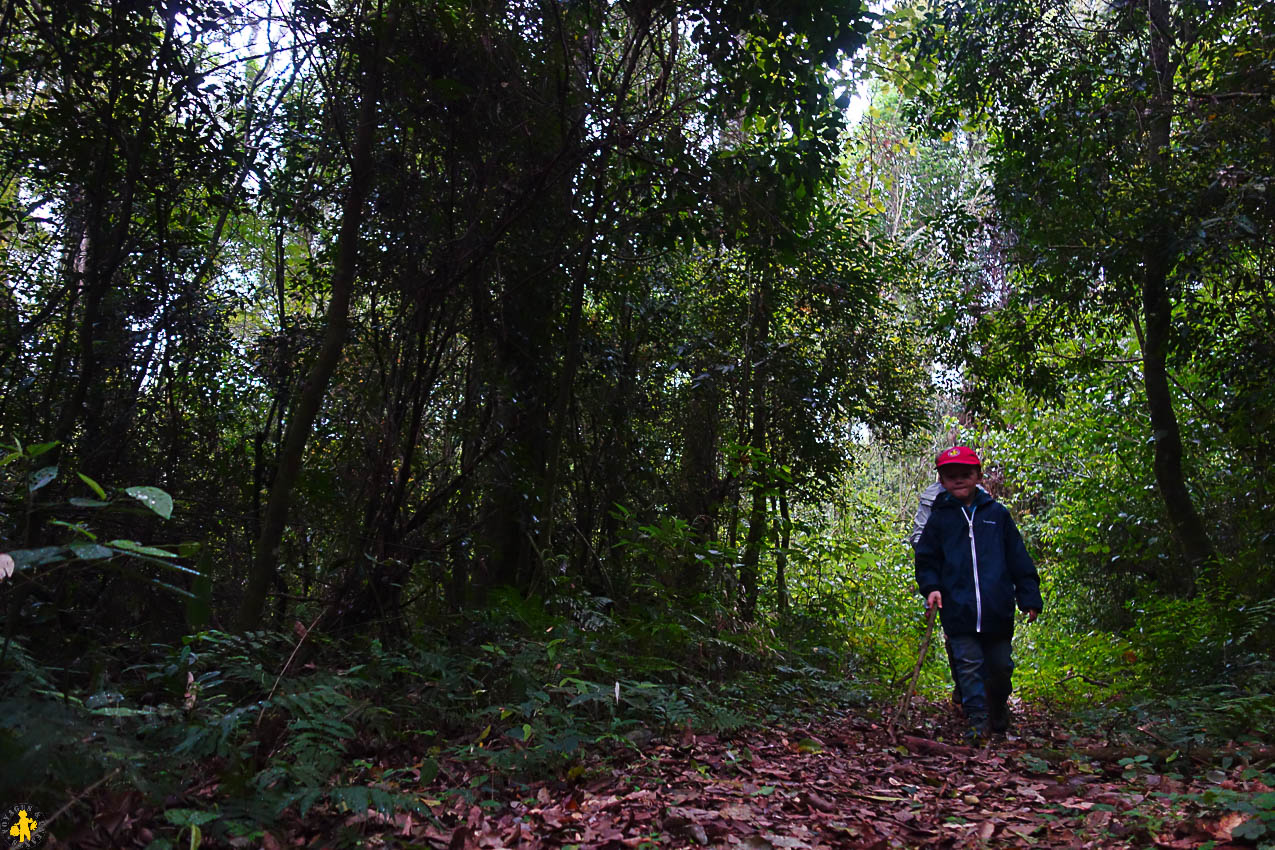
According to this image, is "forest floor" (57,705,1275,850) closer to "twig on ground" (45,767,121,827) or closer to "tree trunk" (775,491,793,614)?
"twig on ground" (45,767,121,827)

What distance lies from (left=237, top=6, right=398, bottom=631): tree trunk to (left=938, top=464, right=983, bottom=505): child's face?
390 centimetres

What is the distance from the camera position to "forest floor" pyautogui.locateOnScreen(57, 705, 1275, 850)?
2865 mm

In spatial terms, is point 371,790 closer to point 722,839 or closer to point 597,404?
point 722,839

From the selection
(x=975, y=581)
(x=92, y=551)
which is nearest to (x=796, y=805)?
(x=975, y=581)

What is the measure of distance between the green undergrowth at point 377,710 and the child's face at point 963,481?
182 cm

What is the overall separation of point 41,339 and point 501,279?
4204mm

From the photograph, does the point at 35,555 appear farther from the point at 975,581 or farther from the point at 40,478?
the point at 975,581

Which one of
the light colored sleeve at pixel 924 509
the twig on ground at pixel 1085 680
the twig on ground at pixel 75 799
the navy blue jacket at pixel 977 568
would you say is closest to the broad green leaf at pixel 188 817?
the twig on ground at pixel 75 799

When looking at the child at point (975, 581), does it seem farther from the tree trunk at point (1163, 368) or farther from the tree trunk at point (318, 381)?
the tree trunk at point (318, 381)

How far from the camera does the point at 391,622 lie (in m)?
5.35

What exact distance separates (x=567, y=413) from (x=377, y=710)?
12.9 feet

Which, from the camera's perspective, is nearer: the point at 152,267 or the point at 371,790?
the point at 371,790

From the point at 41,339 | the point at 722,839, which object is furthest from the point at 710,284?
the point at 722,839

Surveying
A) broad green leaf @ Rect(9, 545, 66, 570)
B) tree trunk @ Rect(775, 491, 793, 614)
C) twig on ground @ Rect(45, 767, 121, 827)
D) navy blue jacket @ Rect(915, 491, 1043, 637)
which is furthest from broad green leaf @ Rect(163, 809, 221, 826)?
tree trunk @ Rect(775, 491, 793, 614)
